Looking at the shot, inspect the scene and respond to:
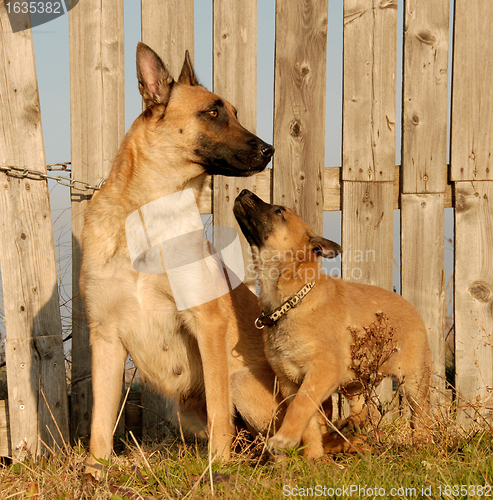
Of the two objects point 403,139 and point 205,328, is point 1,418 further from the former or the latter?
point 403,139

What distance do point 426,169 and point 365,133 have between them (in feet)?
2.11

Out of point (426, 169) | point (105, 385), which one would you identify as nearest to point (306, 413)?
point (105, 385)

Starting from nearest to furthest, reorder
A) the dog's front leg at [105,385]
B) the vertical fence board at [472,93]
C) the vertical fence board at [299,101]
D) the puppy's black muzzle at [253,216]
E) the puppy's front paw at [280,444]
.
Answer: the puppy's front paw at [280,444] < the dog's front leg at [105,385] < the puppy's black muzzle at [253,216] < the vertical fence board at [299,101] < the vertical fence board at [472,93]

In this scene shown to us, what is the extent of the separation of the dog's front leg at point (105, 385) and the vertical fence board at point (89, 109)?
3.37 ft

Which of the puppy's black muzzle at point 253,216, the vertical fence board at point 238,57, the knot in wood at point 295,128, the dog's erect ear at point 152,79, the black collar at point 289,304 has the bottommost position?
the black collar at point 289,304

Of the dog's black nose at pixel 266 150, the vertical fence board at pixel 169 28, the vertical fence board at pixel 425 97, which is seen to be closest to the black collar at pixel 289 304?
the dog's black nose at pixel 266 150

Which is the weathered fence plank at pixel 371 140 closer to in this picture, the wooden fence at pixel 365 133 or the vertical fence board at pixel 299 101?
the wooden fence at pixel 365 133

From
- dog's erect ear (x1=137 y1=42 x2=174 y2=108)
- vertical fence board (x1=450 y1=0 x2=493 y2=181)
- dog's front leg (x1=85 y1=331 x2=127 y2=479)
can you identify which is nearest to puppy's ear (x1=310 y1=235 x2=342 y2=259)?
dog's erect ear (x1=137 y1=42 x2=174 y2=108)

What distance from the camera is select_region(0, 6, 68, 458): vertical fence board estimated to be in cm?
394

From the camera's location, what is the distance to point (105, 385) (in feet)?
10.9

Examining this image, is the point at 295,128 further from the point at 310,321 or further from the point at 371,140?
the point at 310,321

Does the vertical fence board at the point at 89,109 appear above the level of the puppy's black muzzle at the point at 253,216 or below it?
above

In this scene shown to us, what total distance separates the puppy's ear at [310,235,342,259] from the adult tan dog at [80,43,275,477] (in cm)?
68

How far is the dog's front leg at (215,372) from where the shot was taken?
3111 millimetres
